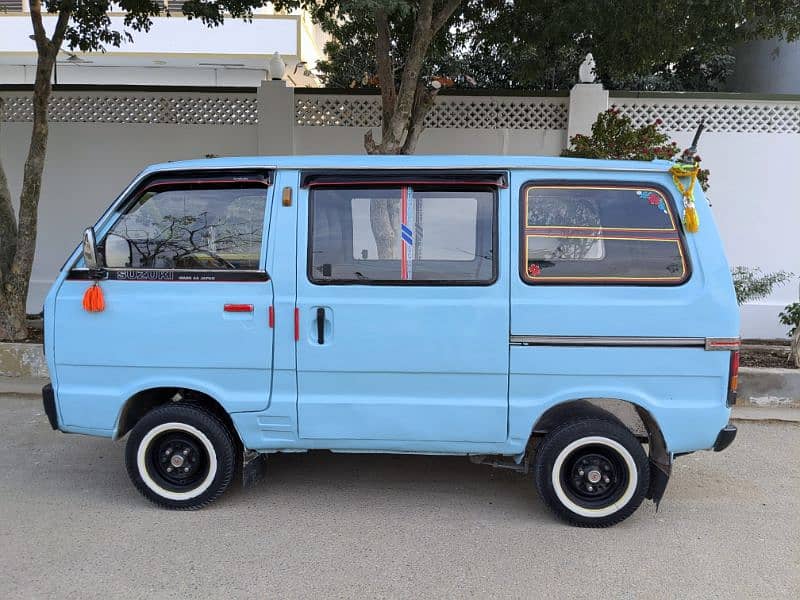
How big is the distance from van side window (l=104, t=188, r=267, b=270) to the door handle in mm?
541

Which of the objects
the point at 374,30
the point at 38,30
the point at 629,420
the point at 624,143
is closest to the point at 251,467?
the point at 629,420

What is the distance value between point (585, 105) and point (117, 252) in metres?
6.44

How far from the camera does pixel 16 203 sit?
8984 millimetres

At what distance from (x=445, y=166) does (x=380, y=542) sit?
6.89 feet

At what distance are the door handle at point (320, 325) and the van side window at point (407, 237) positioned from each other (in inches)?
6.7

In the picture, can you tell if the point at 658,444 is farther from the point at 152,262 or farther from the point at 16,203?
the point at 16,203

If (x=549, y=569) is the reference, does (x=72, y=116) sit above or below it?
above

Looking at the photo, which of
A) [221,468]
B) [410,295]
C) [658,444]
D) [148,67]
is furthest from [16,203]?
[148,67]

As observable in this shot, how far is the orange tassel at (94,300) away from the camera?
3.77 meters

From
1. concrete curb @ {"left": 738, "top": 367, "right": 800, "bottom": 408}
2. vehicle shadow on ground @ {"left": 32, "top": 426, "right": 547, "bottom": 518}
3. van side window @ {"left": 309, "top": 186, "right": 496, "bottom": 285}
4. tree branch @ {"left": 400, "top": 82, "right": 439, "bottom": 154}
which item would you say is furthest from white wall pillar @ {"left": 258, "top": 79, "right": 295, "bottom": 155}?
concrete curb @ {"left": 738, "top": 367, "right": 800, "bottom": 408}

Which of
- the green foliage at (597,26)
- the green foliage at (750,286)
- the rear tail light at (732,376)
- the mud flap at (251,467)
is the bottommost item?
the mud flap at (251,467)

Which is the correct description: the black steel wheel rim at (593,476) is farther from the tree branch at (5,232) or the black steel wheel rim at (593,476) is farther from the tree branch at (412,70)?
the tree branch at (5,232)

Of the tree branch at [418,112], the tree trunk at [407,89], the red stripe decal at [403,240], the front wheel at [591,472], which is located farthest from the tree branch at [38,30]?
the front wheel at [591,472]

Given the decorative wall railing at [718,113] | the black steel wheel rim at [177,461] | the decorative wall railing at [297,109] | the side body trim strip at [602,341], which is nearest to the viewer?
the side body trim strip at [602,341]
